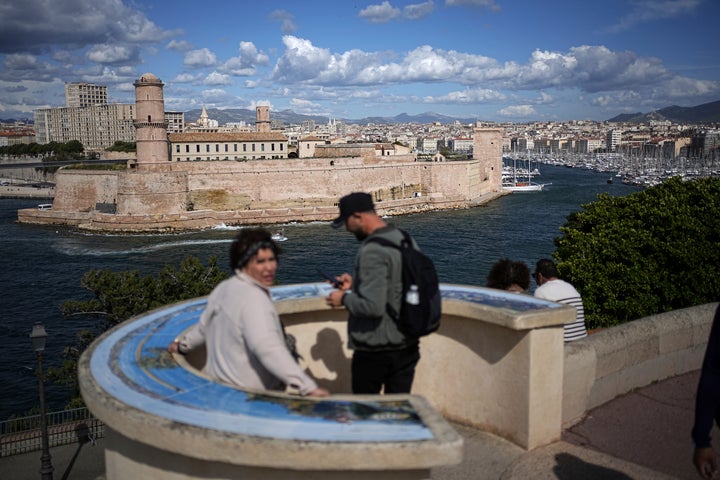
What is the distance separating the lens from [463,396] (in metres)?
2.64

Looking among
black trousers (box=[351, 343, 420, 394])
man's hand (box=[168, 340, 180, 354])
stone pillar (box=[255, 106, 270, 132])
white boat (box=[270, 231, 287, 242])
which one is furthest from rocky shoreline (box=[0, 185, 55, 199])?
black trousers (box=[351, 343, 420, 394])

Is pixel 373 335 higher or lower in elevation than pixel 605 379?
higher

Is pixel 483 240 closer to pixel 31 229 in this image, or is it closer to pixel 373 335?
pixel 31 229

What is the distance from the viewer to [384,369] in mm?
1994

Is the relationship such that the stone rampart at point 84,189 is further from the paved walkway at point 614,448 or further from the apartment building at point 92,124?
the apartment building at point 92,124

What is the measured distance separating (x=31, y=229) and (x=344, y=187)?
51.8ft

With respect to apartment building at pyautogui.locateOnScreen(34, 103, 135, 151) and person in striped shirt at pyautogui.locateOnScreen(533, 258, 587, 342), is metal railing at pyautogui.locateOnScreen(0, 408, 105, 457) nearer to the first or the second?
person in striped shirt at pyautogui.locateOnScreen(533, 258, 587, 342)

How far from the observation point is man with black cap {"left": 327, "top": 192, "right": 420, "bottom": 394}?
5.98 feet

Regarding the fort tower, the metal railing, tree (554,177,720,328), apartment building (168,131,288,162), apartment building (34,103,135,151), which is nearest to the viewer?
tree (554,177,720,328)

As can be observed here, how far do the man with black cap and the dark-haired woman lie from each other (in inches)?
9.6

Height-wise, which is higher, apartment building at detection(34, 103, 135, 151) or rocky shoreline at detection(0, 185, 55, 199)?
apartment building at detection(34, 103, 135, 151)

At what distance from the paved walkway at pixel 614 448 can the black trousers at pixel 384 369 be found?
17.7 inches

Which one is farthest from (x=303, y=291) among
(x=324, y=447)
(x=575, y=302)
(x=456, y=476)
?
(x=324, y=447)

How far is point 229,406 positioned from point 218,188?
32.9 m
